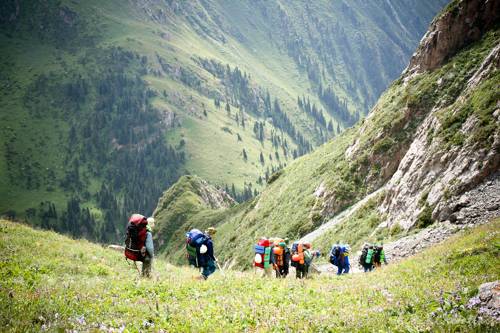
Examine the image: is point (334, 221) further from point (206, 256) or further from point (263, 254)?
point (206, 256)

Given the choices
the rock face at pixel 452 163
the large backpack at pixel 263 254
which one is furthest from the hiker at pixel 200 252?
the rock face at pixel 452 163

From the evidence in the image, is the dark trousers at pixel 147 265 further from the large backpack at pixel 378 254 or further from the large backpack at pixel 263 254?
the large backpack at pixel 378 254

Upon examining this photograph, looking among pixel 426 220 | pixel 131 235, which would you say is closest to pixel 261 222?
pixel 426 220

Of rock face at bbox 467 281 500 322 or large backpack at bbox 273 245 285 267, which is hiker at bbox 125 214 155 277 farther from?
rock face at bbox 467 281 500 322

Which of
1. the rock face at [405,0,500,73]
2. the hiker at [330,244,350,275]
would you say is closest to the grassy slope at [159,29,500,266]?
the rock face at [405,0,500,73]

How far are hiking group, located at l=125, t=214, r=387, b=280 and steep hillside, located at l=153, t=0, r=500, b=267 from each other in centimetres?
778

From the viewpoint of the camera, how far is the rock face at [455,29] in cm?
4387

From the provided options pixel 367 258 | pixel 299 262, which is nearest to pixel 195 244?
pixel 299 262

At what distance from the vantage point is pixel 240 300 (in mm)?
12078

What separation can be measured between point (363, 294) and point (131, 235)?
352 inches

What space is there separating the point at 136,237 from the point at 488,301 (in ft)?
39.1

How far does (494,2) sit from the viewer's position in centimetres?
4234

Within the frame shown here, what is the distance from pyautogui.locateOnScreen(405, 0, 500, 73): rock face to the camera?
4387 cm

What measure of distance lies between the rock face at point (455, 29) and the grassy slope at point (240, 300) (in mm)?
36631
